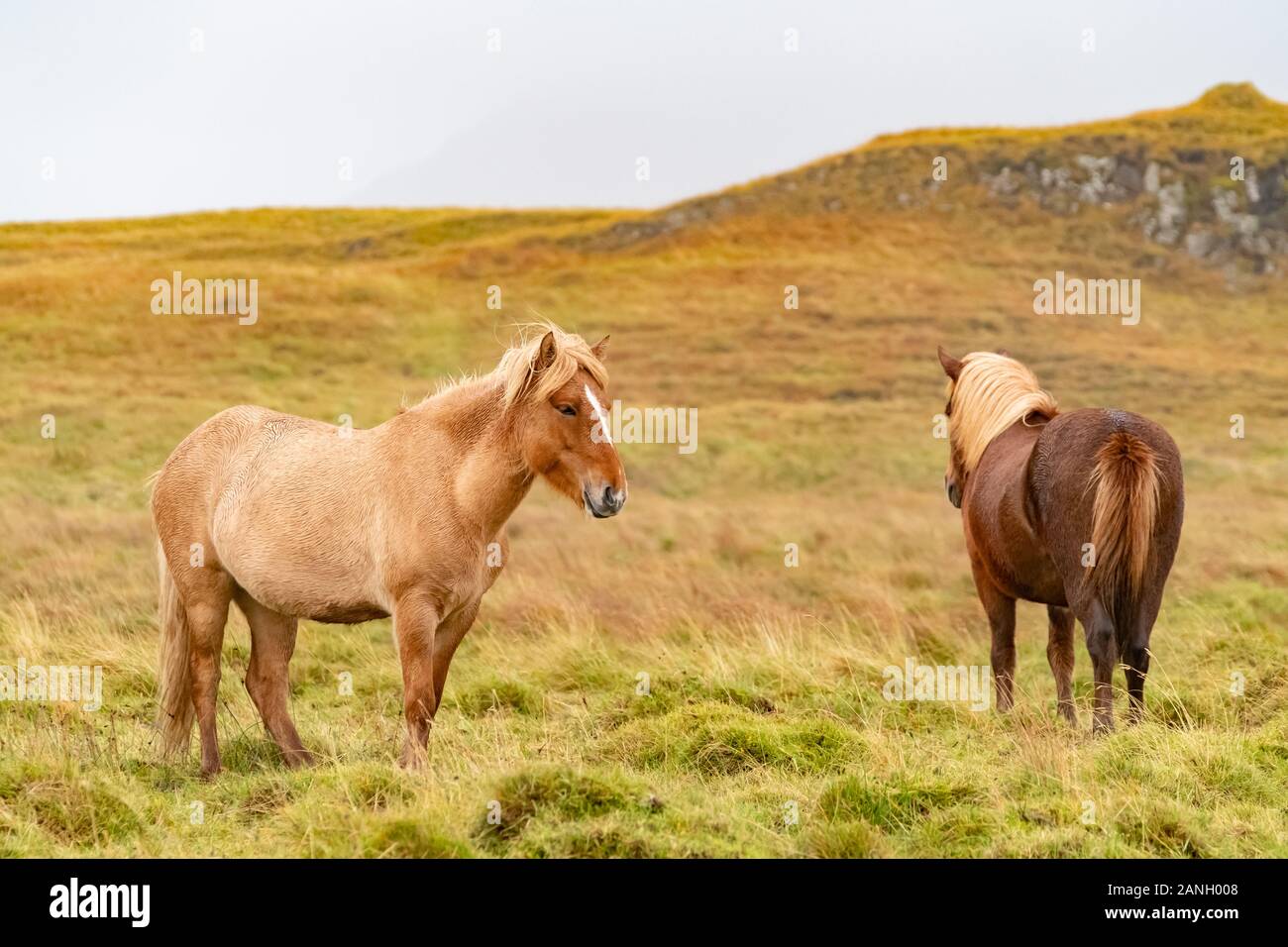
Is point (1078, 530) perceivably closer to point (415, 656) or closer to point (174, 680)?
point (415, 656)

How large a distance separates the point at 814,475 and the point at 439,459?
19643 millimetres

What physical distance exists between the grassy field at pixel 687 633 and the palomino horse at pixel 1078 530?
0.53m

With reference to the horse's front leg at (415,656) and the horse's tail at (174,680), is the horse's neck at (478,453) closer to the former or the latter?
Answer: the horse's front leg at (415,656)

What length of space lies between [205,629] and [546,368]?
2.53m

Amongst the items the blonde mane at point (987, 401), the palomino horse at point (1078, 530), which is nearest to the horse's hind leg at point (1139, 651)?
the palomino horse at point (1078, 530)

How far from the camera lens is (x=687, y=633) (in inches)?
407

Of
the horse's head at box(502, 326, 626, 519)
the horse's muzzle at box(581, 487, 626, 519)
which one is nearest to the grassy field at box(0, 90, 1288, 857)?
the horse's muzzle at box(581, 487, 626, 519)

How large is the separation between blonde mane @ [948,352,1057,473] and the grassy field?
5.61 feet

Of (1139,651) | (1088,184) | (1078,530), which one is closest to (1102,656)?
(1139,651)

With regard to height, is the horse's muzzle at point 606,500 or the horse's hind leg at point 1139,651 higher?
the horse's muzzle at point 606,500

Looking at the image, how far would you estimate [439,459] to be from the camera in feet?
20.9

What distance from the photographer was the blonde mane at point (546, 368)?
609 centimetres
